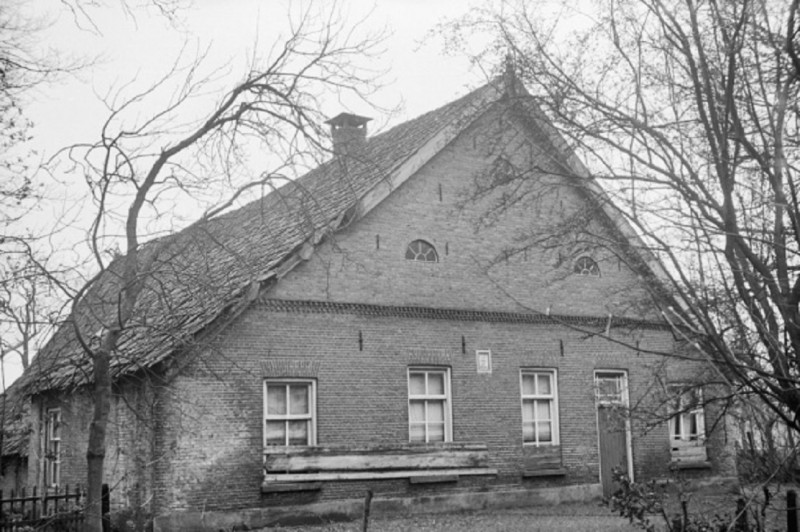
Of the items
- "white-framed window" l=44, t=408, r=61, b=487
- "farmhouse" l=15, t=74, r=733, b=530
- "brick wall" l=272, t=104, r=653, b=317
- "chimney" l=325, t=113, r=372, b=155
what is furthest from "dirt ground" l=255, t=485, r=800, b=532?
"chimney" l=325, t=113, r=372, b=155

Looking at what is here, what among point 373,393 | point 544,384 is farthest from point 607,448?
point 373,393

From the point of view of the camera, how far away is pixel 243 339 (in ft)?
53.8

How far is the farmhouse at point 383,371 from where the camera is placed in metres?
15.7

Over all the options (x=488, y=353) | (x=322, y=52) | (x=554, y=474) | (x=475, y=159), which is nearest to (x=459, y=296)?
(x=488, y=353)

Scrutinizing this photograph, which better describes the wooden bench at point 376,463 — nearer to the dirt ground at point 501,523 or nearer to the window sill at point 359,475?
the window sill at point 359,475

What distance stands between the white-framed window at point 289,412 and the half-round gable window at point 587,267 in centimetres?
695

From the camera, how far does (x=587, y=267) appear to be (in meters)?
21.1

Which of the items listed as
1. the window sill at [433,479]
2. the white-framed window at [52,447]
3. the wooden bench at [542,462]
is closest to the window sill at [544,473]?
the wooden bench at [542,462]

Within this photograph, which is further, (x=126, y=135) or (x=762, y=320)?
(x=126, y=135)

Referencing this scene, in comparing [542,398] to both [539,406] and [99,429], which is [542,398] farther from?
[99,429]

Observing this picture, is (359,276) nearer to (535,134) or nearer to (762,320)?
(535,134)

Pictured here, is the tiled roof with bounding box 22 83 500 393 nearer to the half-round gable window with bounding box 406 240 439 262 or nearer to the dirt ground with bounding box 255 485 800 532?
the half-round gable window with bounding box 406 240 439 262

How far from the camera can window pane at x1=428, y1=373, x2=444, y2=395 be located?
18.7 m

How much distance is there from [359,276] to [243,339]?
8.62ft
